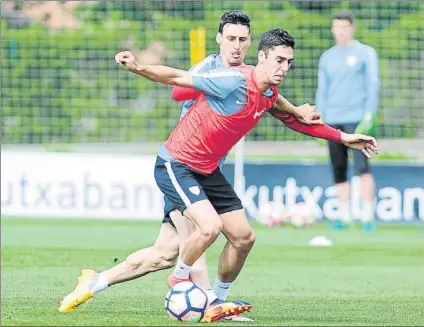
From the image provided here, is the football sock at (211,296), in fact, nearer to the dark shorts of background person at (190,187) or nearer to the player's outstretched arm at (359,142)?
the dark shorts of background person at (190,187)

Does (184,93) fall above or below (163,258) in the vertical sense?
above

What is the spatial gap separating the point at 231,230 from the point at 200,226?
378 mm

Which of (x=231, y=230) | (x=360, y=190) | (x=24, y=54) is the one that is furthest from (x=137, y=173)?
(x=231, y=230)

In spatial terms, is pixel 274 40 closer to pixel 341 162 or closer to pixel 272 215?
pixel 341 162

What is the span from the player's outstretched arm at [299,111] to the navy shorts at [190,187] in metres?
0.64

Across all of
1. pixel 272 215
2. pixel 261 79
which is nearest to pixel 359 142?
pixel 261 79

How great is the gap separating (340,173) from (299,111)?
735 centimetres

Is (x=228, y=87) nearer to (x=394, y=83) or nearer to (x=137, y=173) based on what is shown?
(x=137, y=173)

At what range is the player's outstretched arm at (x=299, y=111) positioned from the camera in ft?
29.7

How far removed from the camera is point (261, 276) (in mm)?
11914

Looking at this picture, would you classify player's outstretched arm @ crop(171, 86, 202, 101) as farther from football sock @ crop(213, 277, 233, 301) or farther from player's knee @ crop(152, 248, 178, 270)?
football sock @ crop(213, 277, 233, 301)

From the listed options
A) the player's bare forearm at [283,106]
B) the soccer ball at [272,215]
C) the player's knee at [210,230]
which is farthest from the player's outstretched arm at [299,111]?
the soccer ball at [272,215]

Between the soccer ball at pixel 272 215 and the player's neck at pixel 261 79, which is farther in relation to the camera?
the soccer ball at pixel 272 215

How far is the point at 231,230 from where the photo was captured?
28.6 feet
